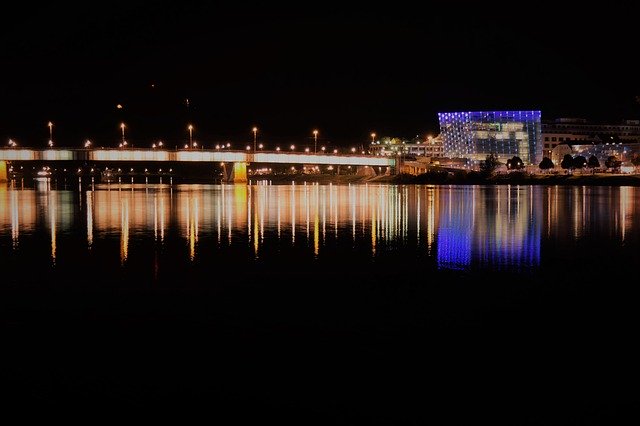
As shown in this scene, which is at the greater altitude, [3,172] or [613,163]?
[613,163]

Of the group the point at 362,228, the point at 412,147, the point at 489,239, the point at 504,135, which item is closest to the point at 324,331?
the point at 489,239

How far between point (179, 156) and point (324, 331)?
3632 inches

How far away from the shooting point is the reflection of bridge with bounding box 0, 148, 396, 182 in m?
94.4

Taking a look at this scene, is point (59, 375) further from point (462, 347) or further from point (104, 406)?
point (462, 347)

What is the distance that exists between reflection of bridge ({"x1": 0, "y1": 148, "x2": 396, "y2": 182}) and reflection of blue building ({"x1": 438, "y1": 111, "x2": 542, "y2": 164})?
41.4 m

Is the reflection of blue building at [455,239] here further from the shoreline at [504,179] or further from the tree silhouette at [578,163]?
the tree silhouette at [578,163]

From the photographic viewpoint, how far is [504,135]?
472 feet

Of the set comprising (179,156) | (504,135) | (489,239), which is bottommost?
(489,239)

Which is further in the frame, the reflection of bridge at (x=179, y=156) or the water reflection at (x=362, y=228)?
the reflection of bridge at (x=179, y=156)

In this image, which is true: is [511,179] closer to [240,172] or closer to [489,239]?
[240,172]

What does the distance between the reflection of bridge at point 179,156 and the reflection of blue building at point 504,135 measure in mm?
41374

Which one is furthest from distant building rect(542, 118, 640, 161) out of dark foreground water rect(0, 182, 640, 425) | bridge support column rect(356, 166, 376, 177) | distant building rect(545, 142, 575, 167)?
dark foreground water rect(0, 182, 640, 425)

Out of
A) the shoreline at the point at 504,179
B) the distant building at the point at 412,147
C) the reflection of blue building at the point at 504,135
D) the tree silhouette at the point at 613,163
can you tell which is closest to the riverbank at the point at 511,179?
the shoreline at the point at 504,179

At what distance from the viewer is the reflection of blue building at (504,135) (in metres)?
143
